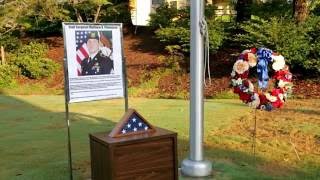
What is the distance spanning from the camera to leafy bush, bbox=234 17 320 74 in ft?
46.1

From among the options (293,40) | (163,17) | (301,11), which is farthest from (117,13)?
(293,40)

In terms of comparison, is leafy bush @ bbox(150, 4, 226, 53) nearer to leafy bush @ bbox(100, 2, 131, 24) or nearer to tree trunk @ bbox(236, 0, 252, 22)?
tree trunk @ bbox(236, 0, 252, 22)

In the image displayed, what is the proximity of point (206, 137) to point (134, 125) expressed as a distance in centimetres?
313

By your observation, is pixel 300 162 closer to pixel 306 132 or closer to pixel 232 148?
pixel 232 148

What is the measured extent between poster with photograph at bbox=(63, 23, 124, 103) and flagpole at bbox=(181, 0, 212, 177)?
80 centimetres

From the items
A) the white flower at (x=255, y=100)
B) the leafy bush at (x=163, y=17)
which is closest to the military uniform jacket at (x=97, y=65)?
the white flower at (x=255, y=100)

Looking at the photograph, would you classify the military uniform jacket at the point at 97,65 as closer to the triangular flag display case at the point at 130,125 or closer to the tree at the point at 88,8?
the triangular flag display case at the point at 130,125

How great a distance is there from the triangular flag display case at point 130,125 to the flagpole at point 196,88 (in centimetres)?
74

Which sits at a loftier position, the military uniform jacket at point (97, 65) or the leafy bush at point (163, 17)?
the leafy bush at point (163, 17)

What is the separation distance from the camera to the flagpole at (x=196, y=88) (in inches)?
208

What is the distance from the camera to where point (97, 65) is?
5.37 meters

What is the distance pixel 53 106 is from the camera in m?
12.1

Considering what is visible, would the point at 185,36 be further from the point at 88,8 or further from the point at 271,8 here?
the point at 88,8

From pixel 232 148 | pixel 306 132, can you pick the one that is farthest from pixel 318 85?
pixel 232 148
